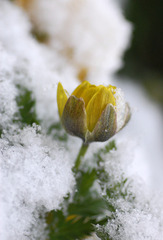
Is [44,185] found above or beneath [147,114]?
beneath

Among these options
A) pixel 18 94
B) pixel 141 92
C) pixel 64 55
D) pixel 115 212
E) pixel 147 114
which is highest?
pixel 141 92

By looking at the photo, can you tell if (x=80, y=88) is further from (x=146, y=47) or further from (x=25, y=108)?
(x=146, y=47)

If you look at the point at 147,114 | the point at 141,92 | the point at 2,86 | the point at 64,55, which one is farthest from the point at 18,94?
the point at 141,92

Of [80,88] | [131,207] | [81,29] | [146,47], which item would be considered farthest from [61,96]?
[146,47]

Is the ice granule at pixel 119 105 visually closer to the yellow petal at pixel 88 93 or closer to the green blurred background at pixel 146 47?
the yellow petal at pixel 88 93

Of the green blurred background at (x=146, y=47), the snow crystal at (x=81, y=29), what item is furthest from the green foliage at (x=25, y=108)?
the green blurred background at (x=146, y=47)

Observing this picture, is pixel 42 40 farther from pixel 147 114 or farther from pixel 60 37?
pixel 147 114

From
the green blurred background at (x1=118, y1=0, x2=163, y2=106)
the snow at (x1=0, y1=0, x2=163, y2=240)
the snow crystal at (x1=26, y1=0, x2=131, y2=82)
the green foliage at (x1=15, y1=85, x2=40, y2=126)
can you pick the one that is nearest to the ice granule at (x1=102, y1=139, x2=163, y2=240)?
the snow at (x1=0, y1=0, x2=163, y2=240)
